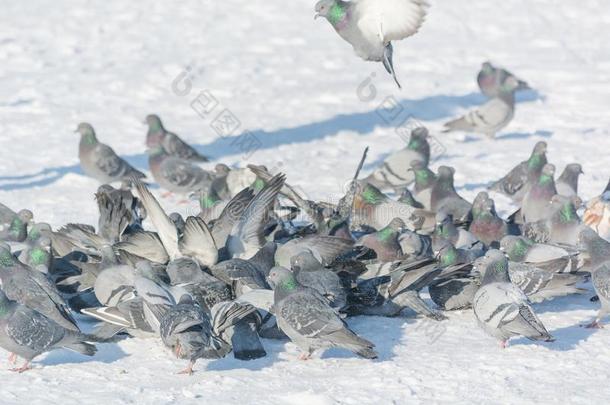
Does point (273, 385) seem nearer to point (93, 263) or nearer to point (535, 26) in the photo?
point (93, 263)

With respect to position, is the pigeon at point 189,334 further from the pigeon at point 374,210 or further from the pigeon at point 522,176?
the pigeon at point 522,176

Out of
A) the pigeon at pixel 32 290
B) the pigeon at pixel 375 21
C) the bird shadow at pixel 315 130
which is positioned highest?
the pigeon at pixel 375 21

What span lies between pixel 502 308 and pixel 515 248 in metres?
1.72

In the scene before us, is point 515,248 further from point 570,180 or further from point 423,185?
point 570,180

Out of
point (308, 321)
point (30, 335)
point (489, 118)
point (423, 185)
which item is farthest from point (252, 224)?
point (489, 118)

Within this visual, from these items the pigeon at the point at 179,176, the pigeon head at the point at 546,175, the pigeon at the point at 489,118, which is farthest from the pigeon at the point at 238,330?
the pigeon at the point at 489,118

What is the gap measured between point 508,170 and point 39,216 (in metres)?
5.52

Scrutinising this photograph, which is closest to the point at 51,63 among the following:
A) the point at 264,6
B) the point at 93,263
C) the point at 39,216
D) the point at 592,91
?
the point at 264,6

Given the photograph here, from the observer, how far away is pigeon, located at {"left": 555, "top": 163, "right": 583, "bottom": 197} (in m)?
11.9

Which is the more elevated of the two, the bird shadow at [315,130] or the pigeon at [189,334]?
the pigeon at [189,334]

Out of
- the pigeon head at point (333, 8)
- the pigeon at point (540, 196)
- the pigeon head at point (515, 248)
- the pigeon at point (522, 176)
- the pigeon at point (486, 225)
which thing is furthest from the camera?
the pigeon at point (522, 176)

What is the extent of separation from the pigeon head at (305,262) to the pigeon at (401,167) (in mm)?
4029

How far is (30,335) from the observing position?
705cm

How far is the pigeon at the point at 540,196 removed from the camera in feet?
36.8
